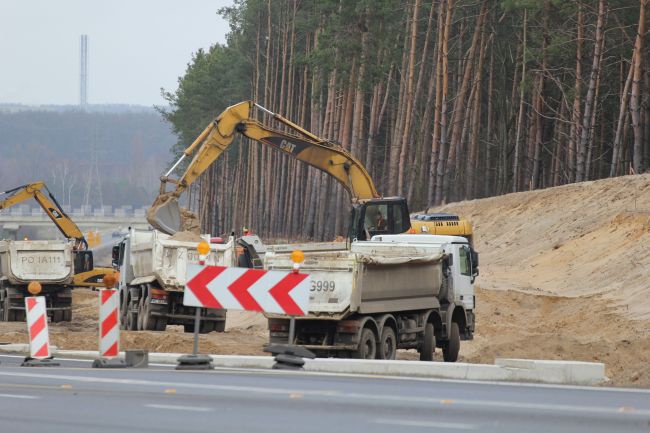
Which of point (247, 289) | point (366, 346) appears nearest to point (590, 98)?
point (366, 346)

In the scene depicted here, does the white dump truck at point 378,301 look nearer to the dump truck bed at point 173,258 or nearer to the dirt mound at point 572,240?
the dump truck bed at point 173,258

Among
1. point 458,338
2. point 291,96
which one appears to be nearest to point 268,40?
point 291,96

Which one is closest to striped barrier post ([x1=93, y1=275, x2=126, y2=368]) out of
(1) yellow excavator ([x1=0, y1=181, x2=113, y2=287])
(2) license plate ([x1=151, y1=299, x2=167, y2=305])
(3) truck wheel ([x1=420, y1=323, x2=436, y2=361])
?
(3) truck wheel ([x1=420, y1=323, x2=436, y2=361])

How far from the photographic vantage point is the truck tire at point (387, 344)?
23844 mm

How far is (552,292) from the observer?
39.3 meters

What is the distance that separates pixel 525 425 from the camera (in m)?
12.3

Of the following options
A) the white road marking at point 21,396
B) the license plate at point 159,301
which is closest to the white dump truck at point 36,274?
the license plate at point 159,301

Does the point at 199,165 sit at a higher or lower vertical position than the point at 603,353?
higher

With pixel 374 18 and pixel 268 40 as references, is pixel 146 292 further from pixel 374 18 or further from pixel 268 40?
pixel 268 40

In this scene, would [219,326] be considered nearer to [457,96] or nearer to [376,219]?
[376,219]

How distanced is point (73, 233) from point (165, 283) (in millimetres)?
15899

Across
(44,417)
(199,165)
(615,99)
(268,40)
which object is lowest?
(44,417)

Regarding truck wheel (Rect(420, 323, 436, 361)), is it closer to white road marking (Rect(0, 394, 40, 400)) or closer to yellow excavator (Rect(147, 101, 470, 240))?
yellow excavator (Rect(147, 101, 470, 240))

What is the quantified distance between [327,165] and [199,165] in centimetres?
378
